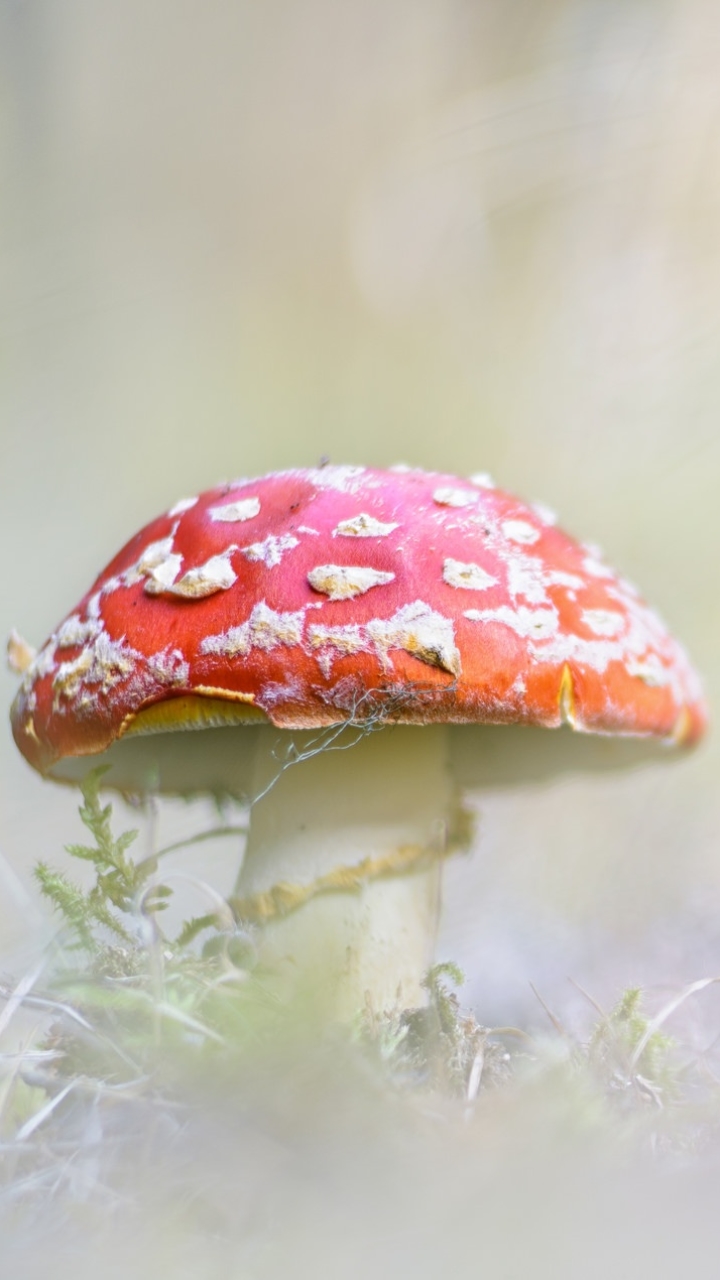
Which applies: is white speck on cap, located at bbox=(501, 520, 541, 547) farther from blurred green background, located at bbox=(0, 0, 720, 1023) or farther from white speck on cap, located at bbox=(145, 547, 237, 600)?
blurred green background, located at bbox=(0, 0, 720, 1023)

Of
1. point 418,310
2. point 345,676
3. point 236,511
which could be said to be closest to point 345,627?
point 345,676

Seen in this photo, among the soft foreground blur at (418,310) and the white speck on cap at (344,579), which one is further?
the soft foreground blur at (418,310)

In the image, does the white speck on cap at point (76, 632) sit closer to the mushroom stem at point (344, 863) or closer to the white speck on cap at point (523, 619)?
the mushroom stem at point (344, 863)

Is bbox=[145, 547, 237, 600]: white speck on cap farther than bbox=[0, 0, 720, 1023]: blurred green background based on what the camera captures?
No

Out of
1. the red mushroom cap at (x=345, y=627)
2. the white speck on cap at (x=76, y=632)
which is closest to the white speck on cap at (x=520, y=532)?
the red mushroom cap at (x=345, y=627)

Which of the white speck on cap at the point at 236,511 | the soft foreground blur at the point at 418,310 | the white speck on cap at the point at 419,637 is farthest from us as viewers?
the soft foreground blur at the point at 418,310

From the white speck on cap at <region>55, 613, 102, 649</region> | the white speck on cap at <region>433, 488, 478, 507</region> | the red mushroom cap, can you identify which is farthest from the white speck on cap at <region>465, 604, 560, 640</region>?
the white speck on cap at <region>55, 613, 102, 649</region>

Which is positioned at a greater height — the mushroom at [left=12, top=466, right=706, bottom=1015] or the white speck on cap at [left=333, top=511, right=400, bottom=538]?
the white speck on cap at [left=333, top=511, right=400, bottom=538]
